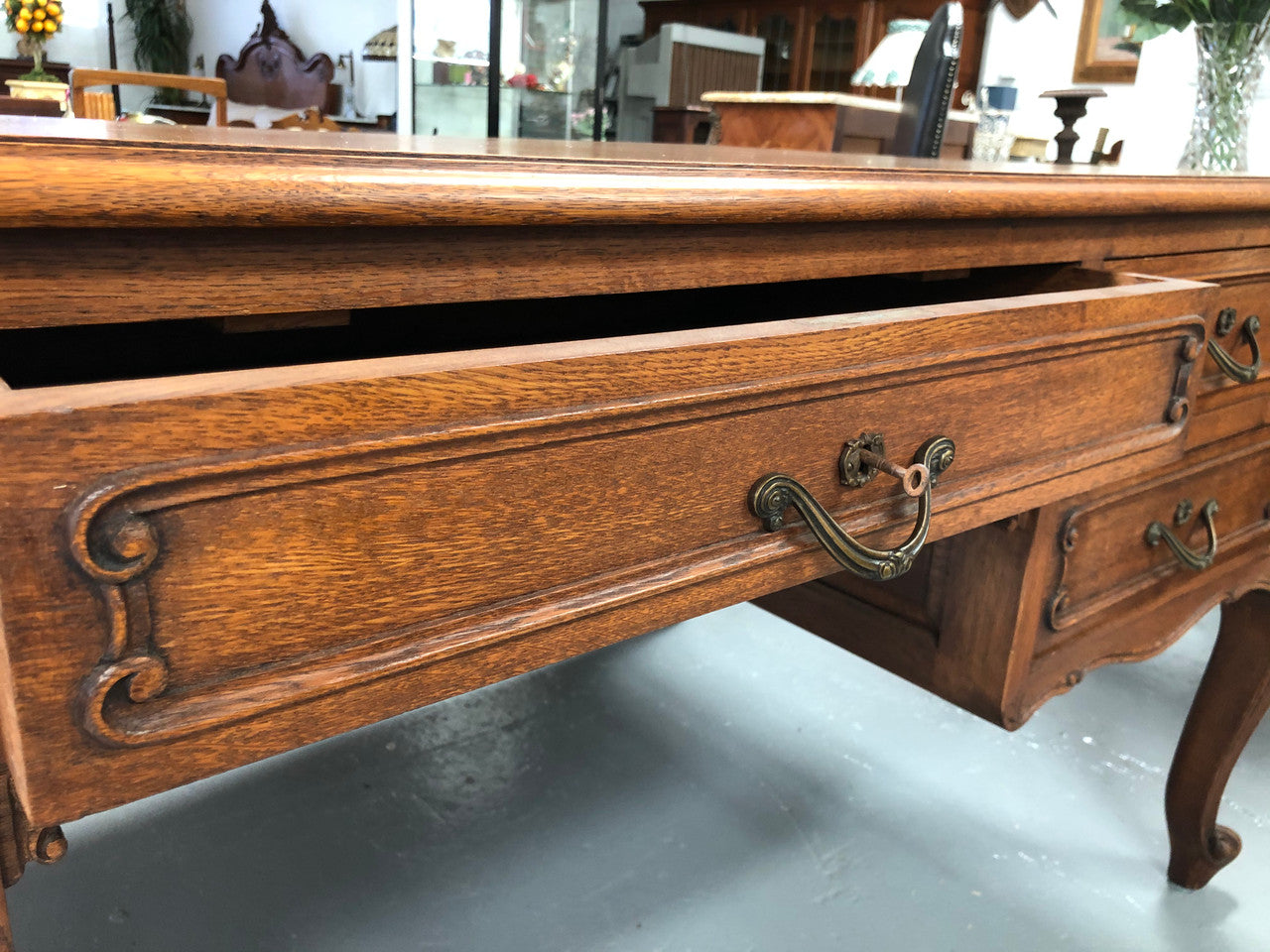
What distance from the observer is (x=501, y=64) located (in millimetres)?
3713

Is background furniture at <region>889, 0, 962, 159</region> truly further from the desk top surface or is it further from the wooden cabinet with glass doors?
the wooden cabinet with glass doors

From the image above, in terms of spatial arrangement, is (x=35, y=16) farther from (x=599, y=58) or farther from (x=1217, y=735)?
(x=1217, y=735)

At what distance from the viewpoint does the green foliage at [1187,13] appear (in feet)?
4.00

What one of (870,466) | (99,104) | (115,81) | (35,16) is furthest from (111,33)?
(870,466)

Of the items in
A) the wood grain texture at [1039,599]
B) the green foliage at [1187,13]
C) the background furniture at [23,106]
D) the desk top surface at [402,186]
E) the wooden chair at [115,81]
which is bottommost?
the wood grain texture at [1039,599]

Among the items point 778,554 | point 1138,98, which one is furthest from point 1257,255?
point 1138,98

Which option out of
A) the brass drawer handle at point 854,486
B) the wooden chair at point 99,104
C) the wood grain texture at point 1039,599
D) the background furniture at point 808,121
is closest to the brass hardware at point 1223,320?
the wood grain texture at point 1039,599

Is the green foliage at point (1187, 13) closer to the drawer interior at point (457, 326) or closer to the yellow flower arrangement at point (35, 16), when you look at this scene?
the drawer interior at point (457, 326)

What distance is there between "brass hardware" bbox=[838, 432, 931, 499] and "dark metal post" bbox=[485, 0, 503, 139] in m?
3.47

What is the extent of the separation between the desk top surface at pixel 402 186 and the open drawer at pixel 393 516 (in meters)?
0.06

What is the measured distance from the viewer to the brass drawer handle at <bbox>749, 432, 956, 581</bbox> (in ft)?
1.40

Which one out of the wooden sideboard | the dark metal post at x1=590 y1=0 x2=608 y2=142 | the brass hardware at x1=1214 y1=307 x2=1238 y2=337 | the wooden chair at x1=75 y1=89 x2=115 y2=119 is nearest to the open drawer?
the wooden sideboard

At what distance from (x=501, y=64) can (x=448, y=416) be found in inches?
147

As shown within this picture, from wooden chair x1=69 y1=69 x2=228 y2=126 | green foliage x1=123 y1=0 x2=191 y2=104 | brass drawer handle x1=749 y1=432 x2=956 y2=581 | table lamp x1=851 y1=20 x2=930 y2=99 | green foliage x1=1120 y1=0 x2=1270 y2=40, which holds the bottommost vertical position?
brass drawer handle x1=749 y1=432 x2=956 y2=581
